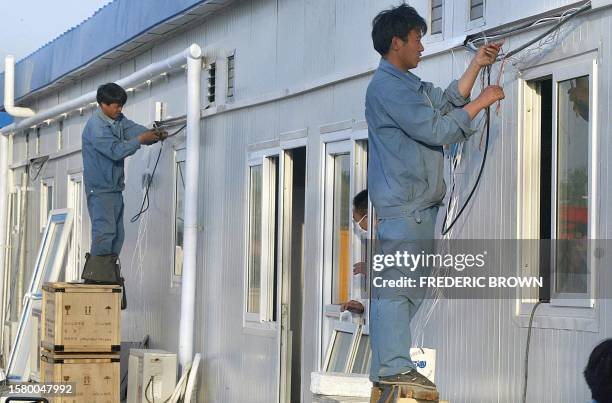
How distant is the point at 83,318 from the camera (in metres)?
11.0

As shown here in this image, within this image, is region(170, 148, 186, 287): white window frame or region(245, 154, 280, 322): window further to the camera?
region(170, 148, 186, 287): white window frame

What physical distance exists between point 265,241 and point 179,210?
245cm

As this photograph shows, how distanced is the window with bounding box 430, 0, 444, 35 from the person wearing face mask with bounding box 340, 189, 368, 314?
135cm

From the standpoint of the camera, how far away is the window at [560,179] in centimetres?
646

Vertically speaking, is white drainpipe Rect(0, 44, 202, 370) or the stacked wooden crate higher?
white drainpipe Rect(0, 44, 202, 370)

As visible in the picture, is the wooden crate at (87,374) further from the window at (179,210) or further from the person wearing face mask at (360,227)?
the person wearing face mask at (360,227)

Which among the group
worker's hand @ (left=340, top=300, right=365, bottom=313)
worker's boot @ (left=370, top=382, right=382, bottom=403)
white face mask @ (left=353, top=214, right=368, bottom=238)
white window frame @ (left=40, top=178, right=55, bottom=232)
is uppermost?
white window frame @ (left=40, top=178, right=55, bottom=232)

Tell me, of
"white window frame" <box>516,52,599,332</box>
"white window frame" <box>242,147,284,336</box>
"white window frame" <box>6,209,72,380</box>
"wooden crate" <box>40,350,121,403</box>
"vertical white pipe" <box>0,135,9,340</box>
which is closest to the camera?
"white window frame" <box>516,52,599,332</box>

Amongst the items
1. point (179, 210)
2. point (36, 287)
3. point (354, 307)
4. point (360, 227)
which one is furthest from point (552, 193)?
point (36, 287)

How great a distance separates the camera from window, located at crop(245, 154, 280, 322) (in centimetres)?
1073

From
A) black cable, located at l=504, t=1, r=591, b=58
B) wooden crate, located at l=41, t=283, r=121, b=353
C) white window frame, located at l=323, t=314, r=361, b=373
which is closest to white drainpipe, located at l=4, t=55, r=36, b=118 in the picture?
wooden crate, located at l=41, t=283, r=121, b=353

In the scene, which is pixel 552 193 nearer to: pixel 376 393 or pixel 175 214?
pixel 376 393

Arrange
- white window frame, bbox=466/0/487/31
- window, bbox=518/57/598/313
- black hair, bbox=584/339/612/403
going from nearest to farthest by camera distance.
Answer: black hair, bbox=584/339/612/403 < window, bbox=518/57/598/313 < white window frame, bbox=466/0/487/31

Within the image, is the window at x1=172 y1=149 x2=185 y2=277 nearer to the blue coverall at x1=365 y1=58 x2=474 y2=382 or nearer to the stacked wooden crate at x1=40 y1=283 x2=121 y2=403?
the stacked wooden crate at x1=40 y1=283 x2=121 y2=403
